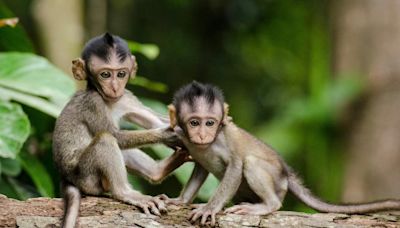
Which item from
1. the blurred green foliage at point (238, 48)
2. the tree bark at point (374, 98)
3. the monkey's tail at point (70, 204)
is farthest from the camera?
the blurred green foliage at point (238, 48)

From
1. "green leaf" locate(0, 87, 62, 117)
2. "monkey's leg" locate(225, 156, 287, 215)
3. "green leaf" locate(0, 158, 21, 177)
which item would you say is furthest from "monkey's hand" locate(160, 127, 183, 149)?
"green leaf" locate(0, 158, 21, 177)

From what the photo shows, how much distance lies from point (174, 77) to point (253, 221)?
977 cm

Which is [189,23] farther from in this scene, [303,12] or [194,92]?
[194,92]

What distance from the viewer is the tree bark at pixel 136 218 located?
486 cm

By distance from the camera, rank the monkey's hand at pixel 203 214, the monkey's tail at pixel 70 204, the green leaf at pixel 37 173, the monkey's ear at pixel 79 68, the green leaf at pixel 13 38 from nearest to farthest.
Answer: the monkey's tail at pixel 70 204 → the monkey's hand at pixel 203 214 → the monkey's ear at pixel 79 68 → the green leaf at pixel 37 173 → the green leaf at pixel 13 38

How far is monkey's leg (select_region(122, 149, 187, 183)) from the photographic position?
5.75 metres

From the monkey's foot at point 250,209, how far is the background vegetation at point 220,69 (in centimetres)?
100

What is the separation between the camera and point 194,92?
5410 mm

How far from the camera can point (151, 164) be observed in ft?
19.1

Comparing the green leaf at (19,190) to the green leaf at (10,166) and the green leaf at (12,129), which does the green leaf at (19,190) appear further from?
the green leaf at (12,129)

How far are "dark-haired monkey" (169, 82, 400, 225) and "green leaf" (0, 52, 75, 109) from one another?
1.18 metres

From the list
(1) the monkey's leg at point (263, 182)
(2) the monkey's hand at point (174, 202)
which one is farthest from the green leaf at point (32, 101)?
(1) the monkey's leg at point (263, 182)

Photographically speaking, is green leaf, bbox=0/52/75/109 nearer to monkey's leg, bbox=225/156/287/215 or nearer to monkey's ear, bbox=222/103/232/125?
monkey's ear, bbox=222/103/232/125

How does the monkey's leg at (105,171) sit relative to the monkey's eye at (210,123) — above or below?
below
